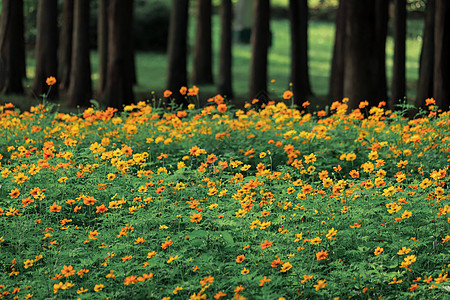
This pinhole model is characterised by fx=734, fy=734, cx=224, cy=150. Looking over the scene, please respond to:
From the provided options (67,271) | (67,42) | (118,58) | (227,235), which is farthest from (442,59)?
(67,42)

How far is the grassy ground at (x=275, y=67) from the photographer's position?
2018cm

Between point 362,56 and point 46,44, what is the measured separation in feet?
24.9

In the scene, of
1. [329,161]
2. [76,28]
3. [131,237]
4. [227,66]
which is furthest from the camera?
[227,66]

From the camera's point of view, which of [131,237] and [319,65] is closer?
[131,237]

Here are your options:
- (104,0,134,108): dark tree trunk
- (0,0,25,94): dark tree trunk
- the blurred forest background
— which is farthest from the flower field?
(0,0,25,94): dark tree trunk

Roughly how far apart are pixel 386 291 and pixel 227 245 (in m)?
1.22

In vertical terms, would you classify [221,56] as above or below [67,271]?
above

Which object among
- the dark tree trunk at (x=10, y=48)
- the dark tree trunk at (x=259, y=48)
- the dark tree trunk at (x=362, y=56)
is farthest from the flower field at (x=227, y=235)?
the dark tree trunk at (x=10, y=48)

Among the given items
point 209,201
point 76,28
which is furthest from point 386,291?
point 76,28

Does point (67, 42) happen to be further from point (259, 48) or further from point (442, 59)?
point (442, 59)

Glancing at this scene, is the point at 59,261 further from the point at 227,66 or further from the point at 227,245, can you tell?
the point at 227,66

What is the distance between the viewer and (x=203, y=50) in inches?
855

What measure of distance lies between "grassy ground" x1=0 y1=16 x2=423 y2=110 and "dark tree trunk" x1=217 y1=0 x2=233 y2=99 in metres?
0.53

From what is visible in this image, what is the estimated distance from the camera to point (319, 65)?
29109mm
